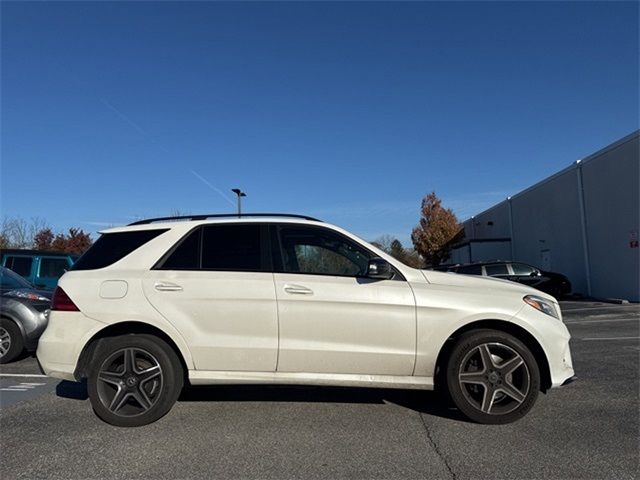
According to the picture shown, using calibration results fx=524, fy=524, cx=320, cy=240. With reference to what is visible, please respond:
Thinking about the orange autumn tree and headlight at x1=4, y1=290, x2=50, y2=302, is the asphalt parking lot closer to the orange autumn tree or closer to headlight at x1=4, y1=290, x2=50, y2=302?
headlight at x1=4, y1=290, x2=50, y2=302

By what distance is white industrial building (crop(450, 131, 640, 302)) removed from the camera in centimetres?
1864

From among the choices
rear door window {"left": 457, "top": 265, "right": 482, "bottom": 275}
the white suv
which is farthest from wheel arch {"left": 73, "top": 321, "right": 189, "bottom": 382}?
rear door window {"left": 457, "top": 265, "right": 482, "bottom": 275}

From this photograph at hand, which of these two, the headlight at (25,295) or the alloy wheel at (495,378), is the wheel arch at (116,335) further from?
the headlight at (25,295)

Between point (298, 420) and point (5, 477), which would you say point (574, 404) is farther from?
point (5, 477)

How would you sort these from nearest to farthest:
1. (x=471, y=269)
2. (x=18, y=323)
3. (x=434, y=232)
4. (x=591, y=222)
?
(x=18, y=323) → (x=471, y=269) → (x=591, y=222) → (x=434, y=232)

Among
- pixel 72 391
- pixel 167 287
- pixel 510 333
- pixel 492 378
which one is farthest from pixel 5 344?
pixel 510 333

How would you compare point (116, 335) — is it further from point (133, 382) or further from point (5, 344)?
point (5, 344)

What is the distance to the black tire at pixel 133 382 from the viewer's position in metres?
4.67

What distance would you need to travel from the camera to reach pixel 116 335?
4.82 m

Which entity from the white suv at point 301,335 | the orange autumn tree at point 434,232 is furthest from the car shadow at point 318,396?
the orange autumn tree at point 434,232

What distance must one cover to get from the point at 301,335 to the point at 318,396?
127cm

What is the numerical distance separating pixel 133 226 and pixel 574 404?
187 inches

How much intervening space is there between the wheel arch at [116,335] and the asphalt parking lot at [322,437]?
0.52 m

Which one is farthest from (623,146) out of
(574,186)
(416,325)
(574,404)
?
(416,325)
